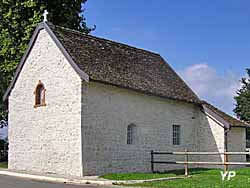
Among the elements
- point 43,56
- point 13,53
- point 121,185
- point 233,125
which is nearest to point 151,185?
point 121,185

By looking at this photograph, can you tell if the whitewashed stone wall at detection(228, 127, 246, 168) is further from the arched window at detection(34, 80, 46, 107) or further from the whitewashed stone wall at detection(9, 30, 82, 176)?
the arched window at detection(34, 80, 46, 107)

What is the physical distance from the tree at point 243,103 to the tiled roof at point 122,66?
19.2m

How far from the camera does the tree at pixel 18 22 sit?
29.6 metres

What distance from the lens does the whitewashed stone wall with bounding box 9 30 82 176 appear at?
22572mm

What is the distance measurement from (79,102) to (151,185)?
6004 mm

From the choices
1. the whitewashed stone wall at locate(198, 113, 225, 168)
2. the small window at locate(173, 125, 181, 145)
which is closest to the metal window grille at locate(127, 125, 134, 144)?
the small window at locate(173, 125, 181, 145)

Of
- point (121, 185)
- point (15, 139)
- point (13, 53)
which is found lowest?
point (121, 185)

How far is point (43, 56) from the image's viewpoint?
81.2 ft

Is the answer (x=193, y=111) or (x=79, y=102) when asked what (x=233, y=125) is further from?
(x=79, y=102)

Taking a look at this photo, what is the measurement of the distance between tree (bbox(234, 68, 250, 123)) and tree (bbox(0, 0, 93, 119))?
2447cm

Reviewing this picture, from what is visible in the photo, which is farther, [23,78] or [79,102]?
[23,78]


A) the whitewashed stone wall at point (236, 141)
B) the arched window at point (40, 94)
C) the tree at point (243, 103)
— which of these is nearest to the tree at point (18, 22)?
the arched window at point (40, 94)

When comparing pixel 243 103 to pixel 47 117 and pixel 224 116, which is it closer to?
pixel 224 116

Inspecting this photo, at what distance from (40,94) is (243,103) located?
2981cm
